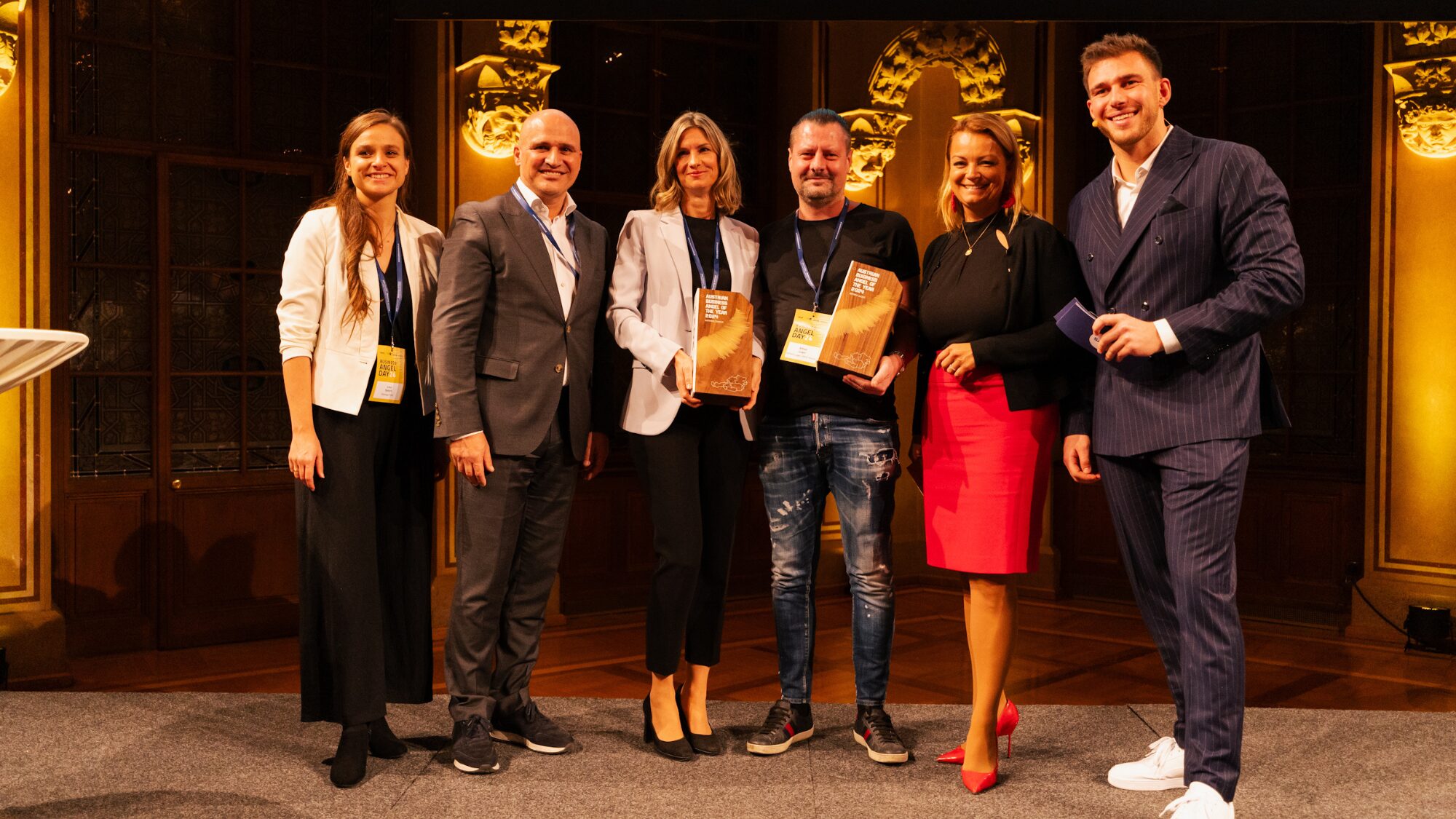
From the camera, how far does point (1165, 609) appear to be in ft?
8.02

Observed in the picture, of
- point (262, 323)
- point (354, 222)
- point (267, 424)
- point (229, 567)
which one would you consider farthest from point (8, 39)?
point (354, 222)

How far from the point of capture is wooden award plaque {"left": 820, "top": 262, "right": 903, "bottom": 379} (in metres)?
2.58

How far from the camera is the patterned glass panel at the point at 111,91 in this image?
14.4 ft

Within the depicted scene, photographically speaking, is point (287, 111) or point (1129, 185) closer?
point (1129, 185)

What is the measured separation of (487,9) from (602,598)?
2960mm

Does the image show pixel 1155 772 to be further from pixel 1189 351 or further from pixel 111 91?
pixel 111 91

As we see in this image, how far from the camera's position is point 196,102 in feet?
15.1

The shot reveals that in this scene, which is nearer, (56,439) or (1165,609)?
(1165,609)

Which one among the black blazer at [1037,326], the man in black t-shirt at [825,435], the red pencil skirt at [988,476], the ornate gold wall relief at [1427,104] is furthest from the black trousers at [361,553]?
the ornate gold wall relief at [1427,104]

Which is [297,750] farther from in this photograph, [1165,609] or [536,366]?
[1165,609]

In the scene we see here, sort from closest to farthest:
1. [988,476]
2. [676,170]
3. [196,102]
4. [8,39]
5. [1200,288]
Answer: [1200,288] < [988,476] < [676,170] < [8,39] < [196,102]

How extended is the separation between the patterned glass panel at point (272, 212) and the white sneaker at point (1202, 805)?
3.99 metres

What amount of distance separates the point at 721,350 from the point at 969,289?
0.56m

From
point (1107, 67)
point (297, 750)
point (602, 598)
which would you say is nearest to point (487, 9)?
point (1107, 67)
